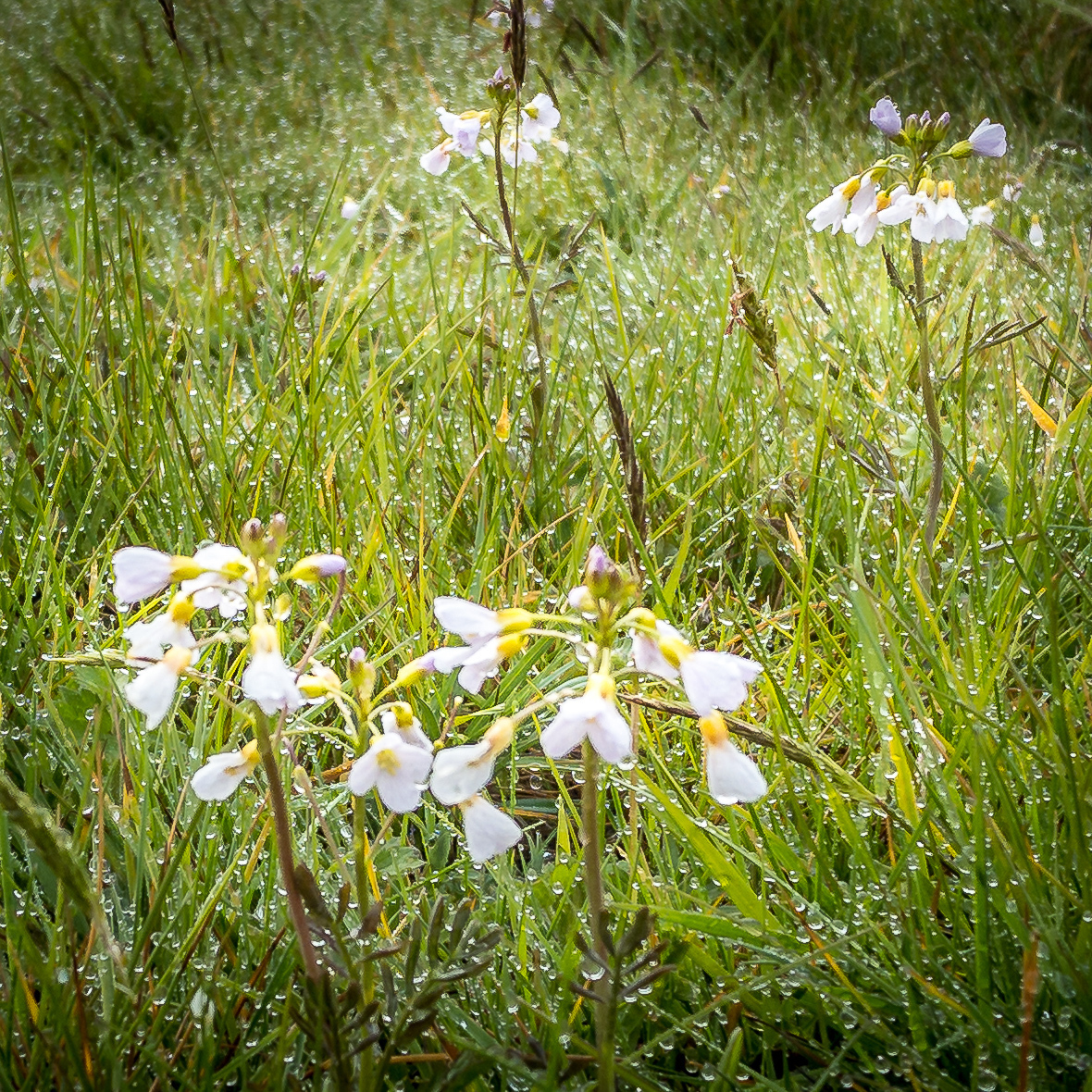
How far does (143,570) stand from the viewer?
31.3 inches

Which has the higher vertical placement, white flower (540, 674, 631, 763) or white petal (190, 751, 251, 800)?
white flower (540, 674, 631, 763)

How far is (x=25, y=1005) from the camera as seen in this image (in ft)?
3.03

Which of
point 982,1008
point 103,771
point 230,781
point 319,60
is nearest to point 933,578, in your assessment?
point 982,1008

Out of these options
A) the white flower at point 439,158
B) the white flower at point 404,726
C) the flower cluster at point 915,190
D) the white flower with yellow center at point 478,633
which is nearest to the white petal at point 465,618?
the white flower with yellow center at point 478,633

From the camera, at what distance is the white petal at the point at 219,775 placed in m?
0.82

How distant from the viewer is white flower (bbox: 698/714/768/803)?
0.74m

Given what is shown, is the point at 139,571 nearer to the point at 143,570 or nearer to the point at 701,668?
the point at 143,570

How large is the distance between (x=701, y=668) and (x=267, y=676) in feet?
1.00

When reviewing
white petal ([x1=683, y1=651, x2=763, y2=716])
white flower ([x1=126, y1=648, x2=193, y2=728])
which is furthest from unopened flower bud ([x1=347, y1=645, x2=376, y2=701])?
white petal ([x1=683, y1=651, x2=763, y2=716])

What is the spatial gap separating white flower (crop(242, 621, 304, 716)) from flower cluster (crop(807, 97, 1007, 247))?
1.15 metres

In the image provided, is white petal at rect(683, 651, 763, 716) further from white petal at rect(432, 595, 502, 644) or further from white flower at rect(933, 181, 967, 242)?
white flower at rect(933, 181, 967, 242)

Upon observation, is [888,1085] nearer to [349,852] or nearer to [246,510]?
[349,852]

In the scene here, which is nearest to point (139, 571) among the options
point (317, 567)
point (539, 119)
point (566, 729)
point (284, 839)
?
point (317, 567)

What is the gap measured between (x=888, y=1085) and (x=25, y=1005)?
0.75 metres
